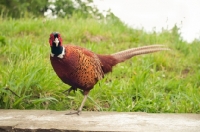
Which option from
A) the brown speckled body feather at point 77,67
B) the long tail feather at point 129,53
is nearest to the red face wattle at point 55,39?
the brown speckled body feather at point 77,67

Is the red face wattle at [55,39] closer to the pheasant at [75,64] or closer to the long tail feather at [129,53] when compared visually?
the pheasant at [75,64]

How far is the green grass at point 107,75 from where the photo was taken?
373 cm

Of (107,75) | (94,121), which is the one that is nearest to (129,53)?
(107,75)

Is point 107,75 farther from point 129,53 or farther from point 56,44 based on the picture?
point 56,44

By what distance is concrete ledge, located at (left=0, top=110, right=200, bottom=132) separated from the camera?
9.27 ft

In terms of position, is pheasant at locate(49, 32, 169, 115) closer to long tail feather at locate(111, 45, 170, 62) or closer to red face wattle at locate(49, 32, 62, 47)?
red face wattle at locate(49, 32, 62, 47)

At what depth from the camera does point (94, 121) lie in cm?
302

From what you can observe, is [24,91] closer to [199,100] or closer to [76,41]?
[199,100]

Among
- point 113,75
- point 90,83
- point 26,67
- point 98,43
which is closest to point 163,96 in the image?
point 113,75

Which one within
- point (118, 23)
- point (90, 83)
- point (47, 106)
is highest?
point (118, 23)

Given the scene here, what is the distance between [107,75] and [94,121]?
172 cm

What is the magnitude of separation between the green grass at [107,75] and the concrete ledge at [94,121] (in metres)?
0.40

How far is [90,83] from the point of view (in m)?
3.32

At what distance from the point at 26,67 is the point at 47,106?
47 cm
